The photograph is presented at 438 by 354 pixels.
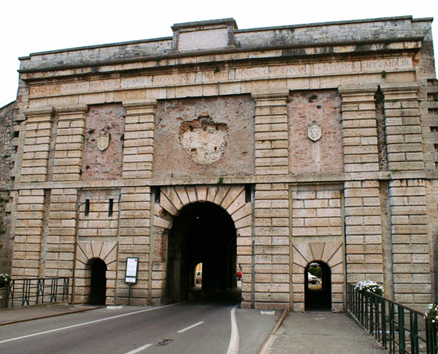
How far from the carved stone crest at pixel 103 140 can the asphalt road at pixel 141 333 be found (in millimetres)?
6253

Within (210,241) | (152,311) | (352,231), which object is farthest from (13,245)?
(352,231)

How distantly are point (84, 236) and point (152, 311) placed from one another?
172 inches

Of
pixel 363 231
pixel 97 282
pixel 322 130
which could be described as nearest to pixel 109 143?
pixel 97 282

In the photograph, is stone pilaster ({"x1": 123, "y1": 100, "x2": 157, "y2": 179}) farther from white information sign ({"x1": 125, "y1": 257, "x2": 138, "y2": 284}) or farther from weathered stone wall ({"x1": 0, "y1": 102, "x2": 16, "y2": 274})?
weathered stone wall ({"x1": 0, "y1": 102, "x2": 16, "y2": 274})

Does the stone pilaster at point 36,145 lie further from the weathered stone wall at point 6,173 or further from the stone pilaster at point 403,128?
the stone pilaster at point 403,128

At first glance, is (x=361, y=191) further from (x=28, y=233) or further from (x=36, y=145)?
(x=36, y=145)

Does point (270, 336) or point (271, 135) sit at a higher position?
point (271, 135)

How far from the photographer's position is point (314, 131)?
15.7m

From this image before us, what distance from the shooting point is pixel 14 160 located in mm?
17953

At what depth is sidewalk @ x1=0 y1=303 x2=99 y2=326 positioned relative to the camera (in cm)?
1179

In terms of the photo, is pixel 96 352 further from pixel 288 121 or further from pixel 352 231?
pixel 288 121

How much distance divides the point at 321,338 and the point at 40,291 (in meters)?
11.0

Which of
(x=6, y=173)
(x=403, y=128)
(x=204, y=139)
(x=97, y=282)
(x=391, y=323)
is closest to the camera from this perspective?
(x=391, y=323)

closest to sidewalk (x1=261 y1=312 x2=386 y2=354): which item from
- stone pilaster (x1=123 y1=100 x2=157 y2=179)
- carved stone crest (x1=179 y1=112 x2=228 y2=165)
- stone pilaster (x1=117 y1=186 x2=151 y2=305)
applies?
stone pilaster (x1=117 y1=186 x2=151 y2=305)
